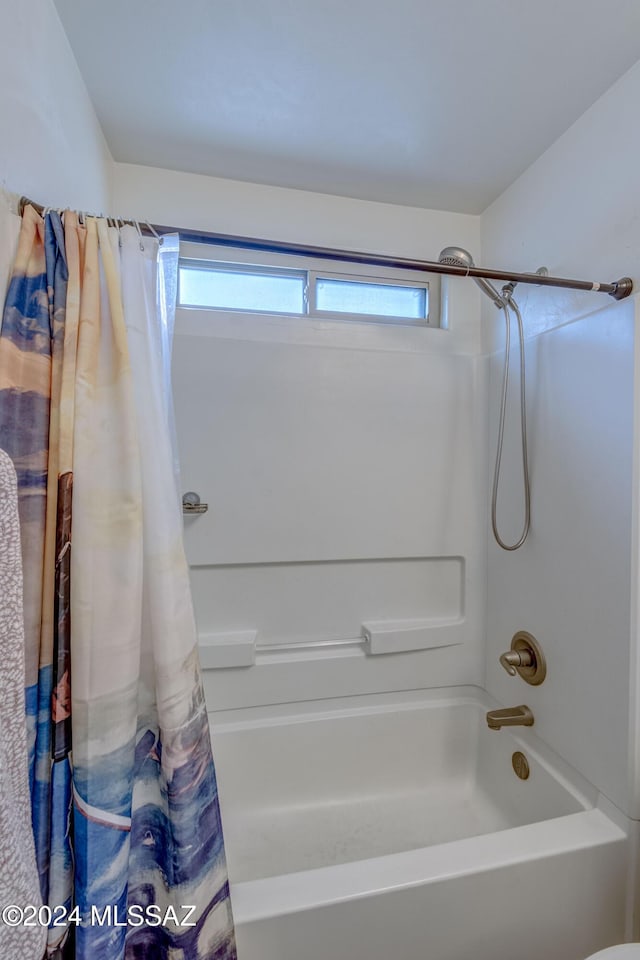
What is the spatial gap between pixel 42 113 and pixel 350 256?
0.74 metres

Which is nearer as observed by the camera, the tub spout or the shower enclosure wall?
the shower enclosure wall

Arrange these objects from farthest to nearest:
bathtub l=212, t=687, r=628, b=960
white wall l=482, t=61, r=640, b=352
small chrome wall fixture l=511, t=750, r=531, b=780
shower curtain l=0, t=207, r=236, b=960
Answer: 1. small chrome wall fixture l=511, t=750, r=531, b=780
2. white wall l=482, t=61, r=640, b=352
3. bathtub l=212, t=687, r=628, b=960
4. shower curtain l=0, t=207, r=236, b=960

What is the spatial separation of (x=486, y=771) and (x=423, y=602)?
0.64m

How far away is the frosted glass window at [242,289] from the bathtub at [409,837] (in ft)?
5.05

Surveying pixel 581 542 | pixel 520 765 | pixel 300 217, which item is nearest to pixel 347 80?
pixel 300 217

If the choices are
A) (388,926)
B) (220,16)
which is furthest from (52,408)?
(388,926)

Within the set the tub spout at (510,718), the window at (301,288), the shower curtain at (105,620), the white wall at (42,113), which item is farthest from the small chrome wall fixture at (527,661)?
the white wall at (42,113)

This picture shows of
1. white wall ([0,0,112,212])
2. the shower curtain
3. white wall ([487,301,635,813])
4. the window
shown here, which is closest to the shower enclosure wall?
white wall ([487,301,635,813])

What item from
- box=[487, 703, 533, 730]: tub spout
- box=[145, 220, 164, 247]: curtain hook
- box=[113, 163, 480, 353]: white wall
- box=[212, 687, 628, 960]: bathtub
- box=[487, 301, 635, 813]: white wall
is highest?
box=[113, 163, 480, 353]: white wall

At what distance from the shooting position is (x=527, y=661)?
1.39 m

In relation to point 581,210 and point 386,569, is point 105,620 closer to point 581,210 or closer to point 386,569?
point 386,569

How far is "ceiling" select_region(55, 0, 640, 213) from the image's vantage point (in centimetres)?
100

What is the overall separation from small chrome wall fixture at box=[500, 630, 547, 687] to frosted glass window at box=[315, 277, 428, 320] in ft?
4.37

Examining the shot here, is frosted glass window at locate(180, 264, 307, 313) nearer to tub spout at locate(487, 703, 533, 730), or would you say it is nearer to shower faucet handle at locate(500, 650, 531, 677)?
shower faucet handle at locate(500, 650, 531, 677)
